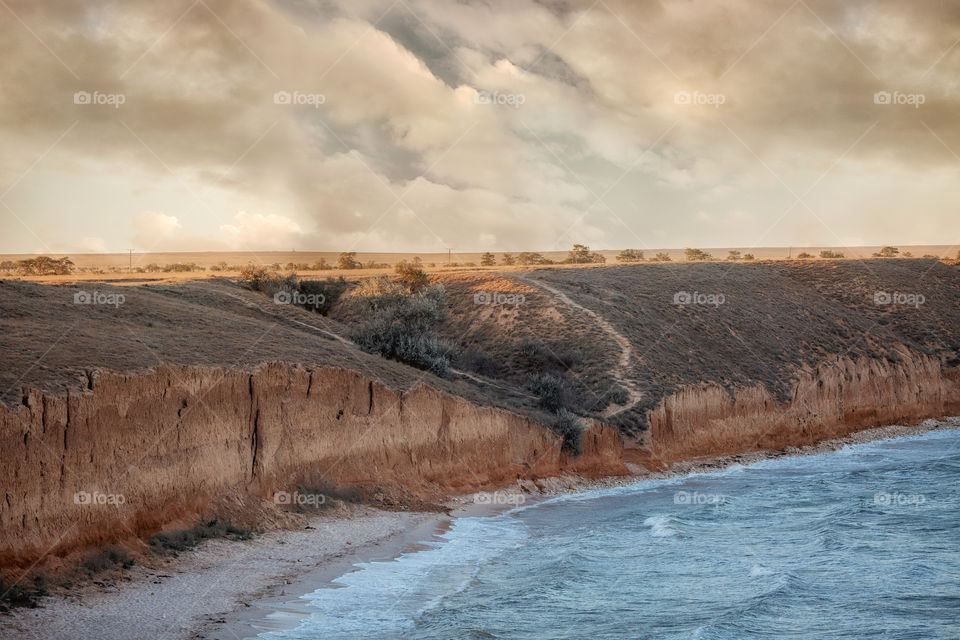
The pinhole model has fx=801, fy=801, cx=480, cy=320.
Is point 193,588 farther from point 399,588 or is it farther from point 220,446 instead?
point 220,446

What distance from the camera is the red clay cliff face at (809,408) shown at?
110 ft

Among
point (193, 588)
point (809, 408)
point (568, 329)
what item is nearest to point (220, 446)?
point (193, 588)

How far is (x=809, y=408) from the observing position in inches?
1591

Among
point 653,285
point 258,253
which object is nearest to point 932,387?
point 653,285

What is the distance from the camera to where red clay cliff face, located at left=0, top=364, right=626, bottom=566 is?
46.9ft

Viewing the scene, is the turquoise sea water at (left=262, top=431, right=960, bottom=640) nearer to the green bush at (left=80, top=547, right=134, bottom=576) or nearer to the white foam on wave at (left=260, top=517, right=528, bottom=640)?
the white foam on wave at (left=260, top=517, right=528, bottom=640)

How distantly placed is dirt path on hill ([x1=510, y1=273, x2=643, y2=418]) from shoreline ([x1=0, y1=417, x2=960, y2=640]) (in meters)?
10.7

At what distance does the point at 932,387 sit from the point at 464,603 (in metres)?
44.3

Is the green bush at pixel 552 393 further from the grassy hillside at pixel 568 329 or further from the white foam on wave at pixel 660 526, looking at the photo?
the white foam on wave at pixel 660 526

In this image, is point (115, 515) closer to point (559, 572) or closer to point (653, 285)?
point (559, 572)

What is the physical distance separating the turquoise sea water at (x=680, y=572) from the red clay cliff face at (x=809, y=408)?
18.8ft

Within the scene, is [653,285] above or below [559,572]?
above

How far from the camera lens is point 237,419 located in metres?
19.4

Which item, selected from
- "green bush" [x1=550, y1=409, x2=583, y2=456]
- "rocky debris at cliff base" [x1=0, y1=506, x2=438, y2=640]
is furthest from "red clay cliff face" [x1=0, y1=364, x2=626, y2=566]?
"rocky debris at cliff base" [x1=0, y1=506, x2=438, y2=640]
